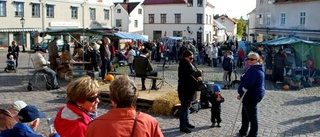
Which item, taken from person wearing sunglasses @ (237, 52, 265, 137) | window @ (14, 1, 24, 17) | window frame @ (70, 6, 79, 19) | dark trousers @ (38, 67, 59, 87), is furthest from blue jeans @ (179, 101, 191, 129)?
window frame @ (70, 6, 79, 19)

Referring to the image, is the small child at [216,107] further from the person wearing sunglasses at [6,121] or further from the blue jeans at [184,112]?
the person wearing sunglasses at [6,121]

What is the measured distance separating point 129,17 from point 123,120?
58641 millimetres

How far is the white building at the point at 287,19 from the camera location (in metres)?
32.3

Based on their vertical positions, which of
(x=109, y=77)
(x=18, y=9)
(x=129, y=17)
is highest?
(x=129, y=17)

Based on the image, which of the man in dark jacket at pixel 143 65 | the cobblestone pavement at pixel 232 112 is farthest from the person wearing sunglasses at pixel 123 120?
the man in dark jacket at pixel 143 65

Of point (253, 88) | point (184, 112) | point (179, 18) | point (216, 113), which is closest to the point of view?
point (253, 88)

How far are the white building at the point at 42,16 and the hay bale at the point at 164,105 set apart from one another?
30269 millimetres

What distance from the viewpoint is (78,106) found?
346cm

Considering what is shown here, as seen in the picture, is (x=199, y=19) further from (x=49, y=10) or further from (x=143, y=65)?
(x=143, y=65)

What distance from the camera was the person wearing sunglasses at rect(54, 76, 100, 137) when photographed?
3.40 m

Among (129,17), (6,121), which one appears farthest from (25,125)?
(129,17)

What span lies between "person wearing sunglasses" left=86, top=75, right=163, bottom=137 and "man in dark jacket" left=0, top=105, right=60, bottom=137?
0.70m

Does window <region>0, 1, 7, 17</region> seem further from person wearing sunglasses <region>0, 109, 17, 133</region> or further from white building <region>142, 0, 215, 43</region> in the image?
person wearing sunglasses <region>0, 109, 17, 133</region>

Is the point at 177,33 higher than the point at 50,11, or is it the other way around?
the point at 50,11
